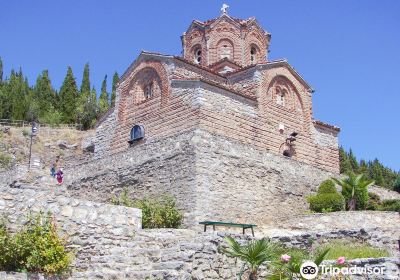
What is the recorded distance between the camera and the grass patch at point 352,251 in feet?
35.4

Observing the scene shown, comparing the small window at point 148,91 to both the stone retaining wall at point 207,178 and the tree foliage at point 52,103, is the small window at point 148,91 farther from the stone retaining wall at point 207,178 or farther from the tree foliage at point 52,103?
the tree foliage at point 52,103

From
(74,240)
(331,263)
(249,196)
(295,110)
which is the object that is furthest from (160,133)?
(331,263)

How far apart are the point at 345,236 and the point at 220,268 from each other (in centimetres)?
501

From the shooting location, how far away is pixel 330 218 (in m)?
17.7

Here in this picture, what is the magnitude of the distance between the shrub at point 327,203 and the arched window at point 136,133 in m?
8.28

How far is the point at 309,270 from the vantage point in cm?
834

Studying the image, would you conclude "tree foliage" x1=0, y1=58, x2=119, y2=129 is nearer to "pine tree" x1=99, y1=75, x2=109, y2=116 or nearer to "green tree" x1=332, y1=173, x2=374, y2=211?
"pine tree" x1=99, y1=75, x2=109, y2=116

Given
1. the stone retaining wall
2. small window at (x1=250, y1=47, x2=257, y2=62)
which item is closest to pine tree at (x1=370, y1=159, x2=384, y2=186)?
small window at (x1=250, y1=47, x2=257, y2=62)

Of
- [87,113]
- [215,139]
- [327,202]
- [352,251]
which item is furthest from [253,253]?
[87,113]

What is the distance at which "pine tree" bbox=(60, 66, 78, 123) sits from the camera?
46938mm

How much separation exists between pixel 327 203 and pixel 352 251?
26.6 feet

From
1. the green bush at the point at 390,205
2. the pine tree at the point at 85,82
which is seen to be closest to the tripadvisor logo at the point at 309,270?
the green bush at the point at 390,205

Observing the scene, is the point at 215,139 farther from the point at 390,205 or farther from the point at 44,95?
the point at 44,95

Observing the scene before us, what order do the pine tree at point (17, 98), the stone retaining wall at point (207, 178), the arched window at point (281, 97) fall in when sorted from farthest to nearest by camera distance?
the pine tree at point (17, 98) → the arched window at point (281, 97) → the stone retaining wall at point (207, 178)
